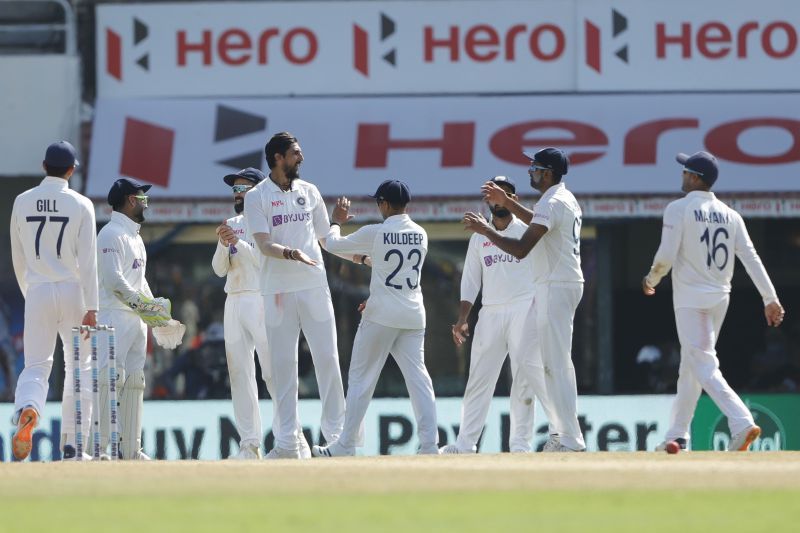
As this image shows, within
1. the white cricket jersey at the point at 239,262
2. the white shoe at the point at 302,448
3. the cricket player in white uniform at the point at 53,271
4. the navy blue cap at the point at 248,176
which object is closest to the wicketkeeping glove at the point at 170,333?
the white cricket jersey at the point at 239,262

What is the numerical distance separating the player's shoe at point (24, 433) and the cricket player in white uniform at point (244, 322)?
7.28ft

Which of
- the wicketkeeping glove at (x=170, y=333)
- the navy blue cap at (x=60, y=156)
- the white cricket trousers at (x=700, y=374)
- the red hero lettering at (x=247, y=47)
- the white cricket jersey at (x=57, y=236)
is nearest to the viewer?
the white cricket jersey at (x=57, y=236)

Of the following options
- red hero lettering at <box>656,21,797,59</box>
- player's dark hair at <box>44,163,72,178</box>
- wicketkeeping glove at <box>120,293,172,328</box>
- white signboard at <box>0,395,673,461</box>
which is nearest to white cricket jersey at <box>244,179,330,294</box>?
wicketkeeping glove at <box>120,293,172,328</box>

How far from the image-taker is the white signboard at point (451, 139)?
67.8 feet

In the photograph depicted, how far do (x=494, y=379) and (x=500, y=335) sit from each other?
397 mm

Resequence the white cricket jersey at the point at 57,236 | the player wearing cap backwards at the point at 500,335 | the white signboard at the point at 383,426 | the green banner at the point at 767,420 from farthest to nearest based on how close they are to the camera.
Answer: the green banner at the point at 767,420 → the white signboard at the point at 383,426 → the player wearing cap backwards at the point at 500,335 → the white cricket jersey at the point at 57,236

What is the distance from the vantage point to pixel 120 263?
13.6 m

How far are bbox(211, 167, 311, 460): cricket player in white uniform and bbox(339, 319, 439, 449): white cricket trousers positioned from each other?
1.05 metres

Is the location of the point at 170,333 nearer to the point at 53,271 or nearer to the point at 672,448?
the point at 53,271

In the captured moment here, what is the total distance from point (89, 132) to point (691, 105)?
6785mm

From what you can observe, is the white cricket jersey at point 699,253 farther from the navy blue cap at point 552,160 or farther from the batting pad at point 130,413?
the batting pad at point 130,413

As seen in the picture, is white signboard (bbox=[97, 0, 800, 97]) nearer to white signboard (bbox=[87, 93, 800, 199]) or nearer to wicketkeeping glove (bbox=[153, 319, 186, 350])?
white signboard (bbox=[87, 93, 800, 199])

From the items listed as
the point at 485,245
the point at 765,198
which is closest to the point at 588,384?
the point at 765,198

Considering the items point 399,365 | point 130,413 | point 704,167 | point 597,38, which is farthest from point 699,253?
point 597,38
